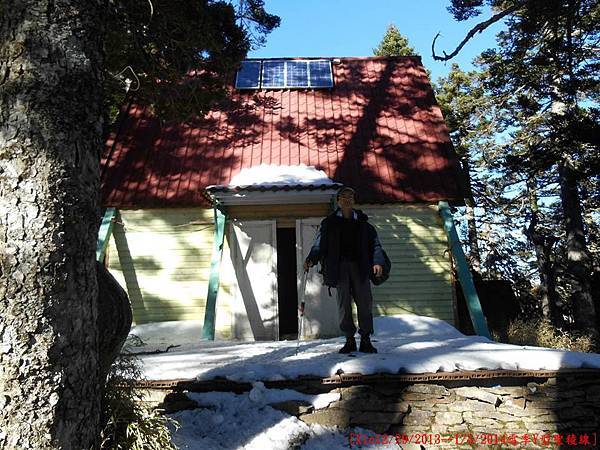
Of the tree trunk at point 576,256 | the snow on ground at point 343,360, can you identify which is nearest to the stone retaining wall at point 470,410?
the snow on ground at point 343,360

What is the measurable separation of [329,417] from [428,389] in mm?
946

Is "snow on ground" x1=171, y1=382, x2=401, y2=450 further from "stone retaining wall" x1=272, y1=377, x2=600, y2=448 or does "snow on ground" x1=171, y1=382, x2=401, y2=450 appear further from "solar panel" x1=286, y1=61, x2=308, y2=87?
"solar panel" x1=286, y1=61, x2=308, y2=87

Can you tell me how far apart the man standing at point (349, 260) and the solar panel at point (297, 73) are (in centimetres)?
816

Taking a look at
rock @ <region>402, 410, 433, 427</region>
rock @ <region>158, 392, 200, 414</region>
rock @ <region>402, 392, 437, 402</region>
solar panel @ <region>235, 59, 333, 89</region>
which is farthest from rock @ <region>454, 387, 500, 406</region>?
solar panel @ <region>235, 59, 333, 89</region>

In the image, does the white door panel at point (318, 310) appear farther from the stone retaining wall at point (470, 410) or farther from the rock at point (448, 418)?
the rock at point (448, 418)

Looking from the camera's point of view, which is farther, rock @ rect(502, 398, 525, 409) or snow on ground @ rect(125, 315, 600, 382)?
snow on ground @ rect(125, 315, 600, 382)

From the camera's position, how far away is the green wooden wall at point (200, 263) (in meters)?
9.48

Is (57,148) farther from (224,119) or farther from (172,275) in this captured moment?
(224,119)

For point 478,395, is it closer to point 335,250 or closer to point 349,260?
point 349,260

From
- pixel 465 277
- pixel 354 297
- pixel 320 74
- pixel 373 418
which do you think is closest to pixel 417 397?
pixel 373 418

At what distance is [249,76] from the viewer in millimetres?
12844

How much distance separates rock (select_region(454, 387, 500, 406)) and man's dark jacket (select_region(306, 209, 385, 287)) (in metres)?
1.48

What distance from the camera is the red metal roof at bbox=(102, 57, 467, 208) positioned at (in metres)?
9.85

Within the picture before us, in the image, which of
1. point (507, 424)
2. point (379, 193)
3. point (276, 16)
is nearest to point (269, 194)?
point (379, 193)
